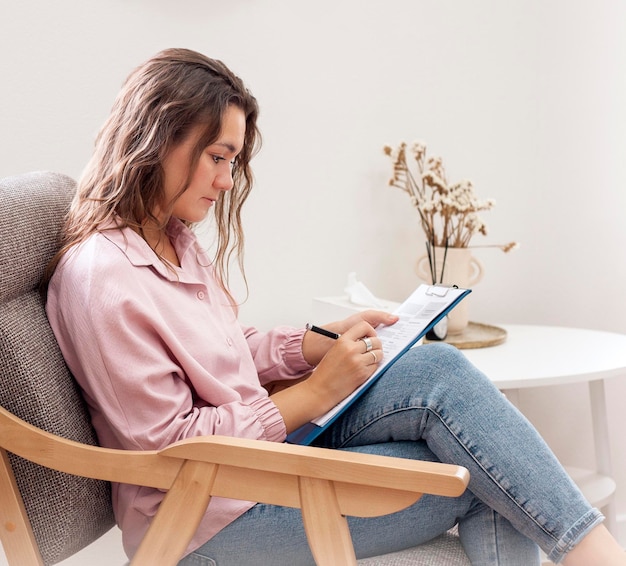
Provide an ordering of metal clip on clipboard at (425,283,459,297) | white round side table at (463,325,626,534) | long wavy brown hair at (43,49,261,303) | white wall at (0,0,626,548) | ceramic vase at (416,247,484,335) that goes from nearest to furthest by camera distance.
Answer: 1. long wavy brown hair at (43,49,261,303)
2. metal clip on clipboard at (425,283,459,297)
3. white round side table at (463,325,626,534)
4. white wall at (0,0,626,548)
5. ceramic vase at (416,247,484,335)

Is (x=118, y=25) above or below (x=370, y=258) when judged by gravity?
above

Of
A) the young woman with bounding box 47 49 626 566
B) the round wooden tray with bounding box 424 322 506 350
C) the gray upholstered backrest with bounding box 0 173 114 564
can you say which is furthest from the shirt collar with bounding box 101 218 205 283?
the round wooden tray with bounding box 424 322 506 350

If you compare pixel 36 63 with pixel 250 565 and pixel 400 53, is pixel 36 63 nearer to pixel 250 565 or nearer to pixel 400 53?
pixel 400 53

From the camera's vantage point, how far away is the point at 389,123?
2.17 metres

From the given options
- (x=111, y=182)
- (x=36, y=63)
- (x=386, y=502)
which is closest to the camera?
(x=386, y=502)

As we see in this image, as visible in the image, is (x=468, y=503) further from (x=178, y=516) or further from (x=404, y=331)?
(x=178, y=516)

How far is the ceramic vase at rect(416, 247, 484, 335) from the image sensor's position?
203cm

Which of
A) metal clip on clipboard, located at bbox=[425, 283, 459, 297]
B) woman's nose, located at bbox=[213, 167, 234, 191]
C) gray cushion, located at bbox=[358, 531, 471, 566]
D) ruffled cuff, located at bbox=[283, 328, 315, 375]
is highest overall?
woman's nose, located at bbox=[213, 167, 234, 191]

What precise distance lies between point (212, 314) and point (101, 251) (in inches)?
9.3

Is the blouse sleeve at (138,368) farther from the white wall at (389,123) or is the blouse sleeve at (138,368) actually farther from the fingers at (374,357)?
the white wall at (389,123)

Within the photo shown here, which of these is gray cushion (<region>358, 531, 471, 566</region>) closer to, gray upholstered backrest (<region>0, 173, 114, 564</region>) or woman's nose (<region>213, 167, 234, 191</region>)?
gray upholstered backrest (<region>0, 173, 114, 564</region>)

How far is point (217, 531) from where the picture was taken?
112 centimetres

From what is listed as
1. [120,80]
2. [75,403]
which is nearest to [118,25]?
[120,80]

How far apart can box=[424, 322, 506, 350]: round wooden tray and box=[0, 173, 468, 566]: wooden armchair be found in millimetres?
961
